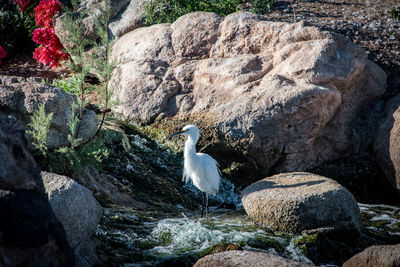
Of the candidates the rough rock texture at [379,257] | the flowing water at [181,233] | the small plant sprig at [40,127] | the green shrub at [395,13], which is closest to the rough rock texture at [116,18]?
the flowing water at [181,233]

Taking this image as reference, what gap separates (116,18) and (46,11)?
140cm

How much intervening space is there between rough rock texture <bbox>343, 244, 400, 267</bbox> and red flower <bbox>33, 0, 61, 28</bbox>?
24.4 ft

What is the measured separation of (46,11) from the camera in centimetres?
835

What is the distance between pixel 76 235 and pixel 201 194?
2861 mm

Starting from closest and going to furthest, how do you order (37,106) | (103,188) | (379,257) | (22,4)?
1. (379,257)
2. (37,106)
3. (103,188)
4. (22,4)

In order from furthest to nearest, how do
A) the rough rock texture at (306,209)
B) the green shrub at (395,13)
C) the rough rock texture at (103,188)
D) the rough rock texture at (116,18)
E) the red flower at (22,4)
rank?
the red flower at (22,4), the rough rock texture at (116,18), the green shrub at (395,13), the rough rock texture at (103,188), the rough rock texture at (306,209)

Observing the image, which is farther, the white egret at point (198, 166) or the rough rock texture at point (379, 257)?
the white egret at point (198, 166)

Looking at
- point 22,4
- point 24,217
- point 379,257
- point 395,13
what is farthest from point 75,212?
point 22,4

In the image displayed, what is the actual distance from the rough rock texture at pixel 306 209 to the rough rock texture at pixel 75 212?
1786 mm

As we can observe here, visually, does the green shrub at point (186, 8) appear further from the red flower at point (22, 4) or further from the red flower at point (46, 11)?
the red flower at point (22, 4)

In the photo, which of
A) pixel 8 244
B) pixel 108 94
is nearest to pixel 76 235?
pixel 8 244

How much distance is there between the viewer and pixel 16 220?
85.3 inches

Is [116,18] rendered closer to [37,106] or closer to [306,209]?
[37,106]

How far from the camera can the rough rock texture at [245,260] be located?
9.75ft
